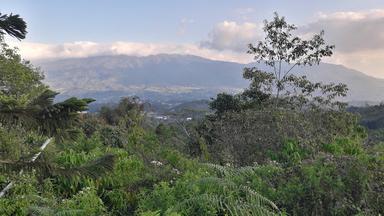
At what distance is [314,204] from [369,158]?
1.76 meters

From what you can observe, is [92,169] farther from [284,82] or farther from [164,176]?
[284,82]

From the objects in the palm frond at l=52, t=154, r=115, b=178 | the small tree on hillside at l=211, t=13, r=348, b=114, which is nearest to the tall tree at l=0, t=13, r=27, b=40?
the palm frond at l=52, t=154, r=115, b=178

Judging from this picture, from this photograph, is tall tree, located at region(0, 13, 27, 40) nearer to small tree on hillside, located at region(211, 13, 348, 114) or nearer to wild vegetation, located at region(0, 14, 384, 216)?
wild vegetation, located at region(0, 14, 384, 216)

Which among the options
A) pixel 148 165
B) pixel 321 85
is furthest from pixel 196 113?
pixel 148 165

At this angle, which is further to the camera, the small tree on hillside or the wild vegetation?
the small tree on hillside

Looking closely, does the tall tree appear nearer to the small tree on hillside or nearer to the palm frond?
the palm frond

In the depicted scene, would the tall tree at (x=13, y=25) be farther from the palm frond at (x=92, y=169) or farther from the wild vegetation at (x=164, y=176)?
the palm frond at (x=92, y=169)

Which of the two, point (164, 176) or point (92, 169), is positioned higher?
point (92, 169)

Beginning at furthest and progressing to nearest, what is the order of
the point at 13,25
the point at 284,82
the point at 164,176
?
the point at 284,82 < the point at 164,176 < the point at 13,25

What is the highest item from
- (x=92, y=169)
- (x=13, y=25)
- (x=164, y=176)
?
(x=13, y=25)

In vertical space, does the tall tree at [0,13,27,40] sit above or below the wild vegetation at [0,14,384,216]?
above

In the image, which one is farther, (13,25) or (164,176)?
(164,176)

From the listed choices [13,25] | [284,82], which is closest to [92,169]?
[13,25]

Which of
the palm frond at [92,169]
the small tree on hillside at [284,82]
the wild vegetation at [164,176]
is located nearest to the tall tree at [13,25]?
the wild vegetation at [164,176]
